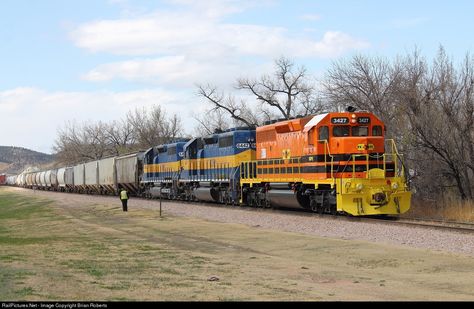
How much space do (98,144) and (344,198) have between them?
3835 inches

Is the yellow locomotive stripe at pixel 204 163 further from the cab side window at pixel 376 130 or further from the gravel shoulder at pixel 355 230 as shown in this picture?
the cab side window at pixel 376 130

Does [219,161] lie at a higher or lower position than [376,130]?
lower

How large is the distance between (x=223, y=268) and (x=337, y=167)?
9.96 meters

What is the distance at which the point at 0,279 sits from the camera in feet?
32.6

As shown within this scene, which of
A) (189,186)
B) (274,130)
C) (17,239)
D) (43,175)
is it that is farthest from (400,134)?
(43,175)

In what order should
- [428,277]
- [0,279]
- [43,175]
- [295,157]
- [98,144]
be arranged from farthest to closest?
[98,144] → [43,175] → [295,157] → [428,277] → [0,279]

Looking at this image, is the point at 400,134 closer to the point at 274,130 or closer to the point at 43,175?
the point at 274,130

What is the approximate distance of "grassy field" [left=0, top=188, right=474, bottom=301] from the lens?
8.89 metres

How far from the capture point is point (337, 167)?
21.1m

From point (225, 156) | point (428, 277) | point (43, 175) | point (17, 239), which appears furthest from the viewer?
point (43, 175)

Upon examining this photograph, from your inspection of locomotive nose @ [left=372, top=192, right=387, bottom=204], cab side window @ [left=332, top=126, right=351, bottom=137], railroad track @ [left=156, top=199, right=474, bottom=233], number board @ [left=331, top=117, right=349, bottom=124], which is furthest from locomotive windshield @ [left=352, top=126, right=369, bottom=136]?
railroad track @ [left=156, top=199, right=474, bottom=233]

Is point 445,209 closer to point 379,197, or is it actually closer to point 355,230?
point 379,197

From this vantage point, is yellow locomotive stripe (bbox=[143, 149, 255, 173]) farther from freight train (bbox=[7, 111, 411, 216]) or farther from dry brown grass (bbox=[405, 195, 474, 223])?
dry brown grass (bbox=[405, 195, 474, 223])

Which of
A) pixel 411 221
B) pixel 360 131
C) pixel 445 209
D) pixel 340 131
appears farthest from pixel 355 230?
pixel 445 209
